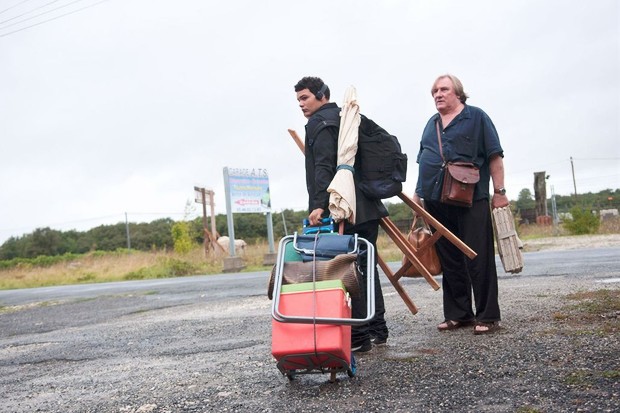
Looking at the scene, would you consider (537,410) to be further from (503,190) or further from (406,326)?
(406,326)

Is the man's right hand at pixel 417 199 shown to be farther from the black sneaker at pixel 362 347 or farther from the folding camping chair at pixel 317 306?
the folding camping chair at pixel 317 306

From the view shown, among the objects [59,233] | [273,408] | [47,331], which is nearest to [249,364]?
[273,408]

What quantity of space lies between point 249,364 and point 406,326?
170cm

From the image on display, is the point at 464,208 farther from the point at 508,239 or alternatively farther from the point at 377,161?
the point at 377,161

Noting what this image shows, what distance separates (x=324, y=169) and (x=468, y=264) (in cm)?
147

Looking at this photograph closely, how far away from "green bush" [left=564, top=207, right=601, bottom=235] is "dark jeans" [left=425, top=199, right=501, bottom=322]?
63.6 ft

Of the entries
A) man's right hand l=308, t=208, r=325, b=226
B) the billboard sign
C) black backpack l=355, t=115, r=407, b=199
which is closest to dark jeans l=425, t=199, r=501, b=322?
black backpack l=355, t=115, r=407, b=199

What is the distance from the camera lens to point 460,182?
17.7 ft

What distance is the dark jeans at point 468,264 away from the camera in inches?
217

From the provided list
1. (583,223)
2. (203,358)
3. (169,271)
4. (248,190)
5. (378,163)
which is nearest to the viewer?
(378,163)

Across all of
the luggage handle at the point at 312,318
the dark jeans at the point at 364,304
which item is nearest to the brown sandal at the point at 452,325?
the dark jeans at the point at 364,304

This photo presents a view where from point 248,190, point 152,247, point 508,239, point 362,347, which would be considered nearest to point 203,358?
point 362,347

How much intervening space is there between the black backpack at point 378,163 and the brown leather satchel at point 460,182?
1.79 feet

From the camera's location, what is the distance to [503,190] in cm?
565
